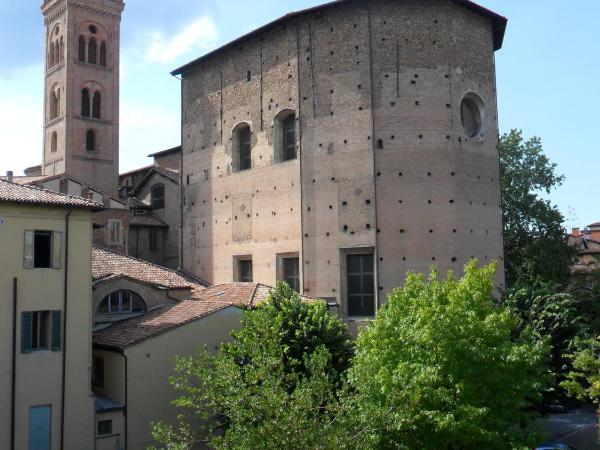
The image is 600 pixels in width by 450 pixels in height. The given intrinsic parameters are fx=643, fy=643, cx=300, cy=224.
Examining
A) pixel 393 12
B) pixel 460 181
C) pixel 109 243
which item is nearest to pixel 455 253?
pixel 460 181

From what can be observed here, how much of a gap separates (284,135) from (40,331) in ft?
36.0

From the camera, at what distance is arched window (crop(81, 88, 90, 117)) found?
34.8m

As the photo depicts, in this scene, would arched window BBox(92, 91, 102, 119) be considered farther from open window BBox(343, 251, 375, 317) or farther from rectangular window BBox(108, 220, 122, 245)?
open window BBox(343, 251, 375, 317)

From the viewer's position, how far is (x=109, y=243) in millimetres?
26500

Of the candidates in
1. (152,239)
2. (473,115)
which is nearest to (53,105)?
(152,239)

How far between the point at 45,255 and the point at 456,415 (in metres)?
10.1

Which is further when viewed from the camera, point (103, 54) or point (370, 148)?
point (103, 54)

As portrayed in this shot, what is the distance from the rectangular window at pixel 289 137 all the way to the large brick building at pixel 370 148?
47 millimetres

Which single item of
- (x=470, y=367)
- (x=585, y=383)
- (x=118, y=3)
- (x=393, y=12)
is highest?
(x=118, y=3)

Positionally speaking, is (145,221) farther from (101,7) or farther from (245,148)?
(101,7)

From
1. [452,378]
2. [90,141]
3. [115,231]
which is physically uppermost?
[90,141]

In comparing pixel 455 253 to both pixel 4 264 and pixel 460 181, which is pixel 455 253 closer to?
pixel 460 181

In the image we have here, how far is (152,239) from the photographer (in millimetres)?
28516

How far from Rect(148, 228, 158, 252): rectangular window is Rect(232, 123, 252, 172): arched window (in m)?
6.35
